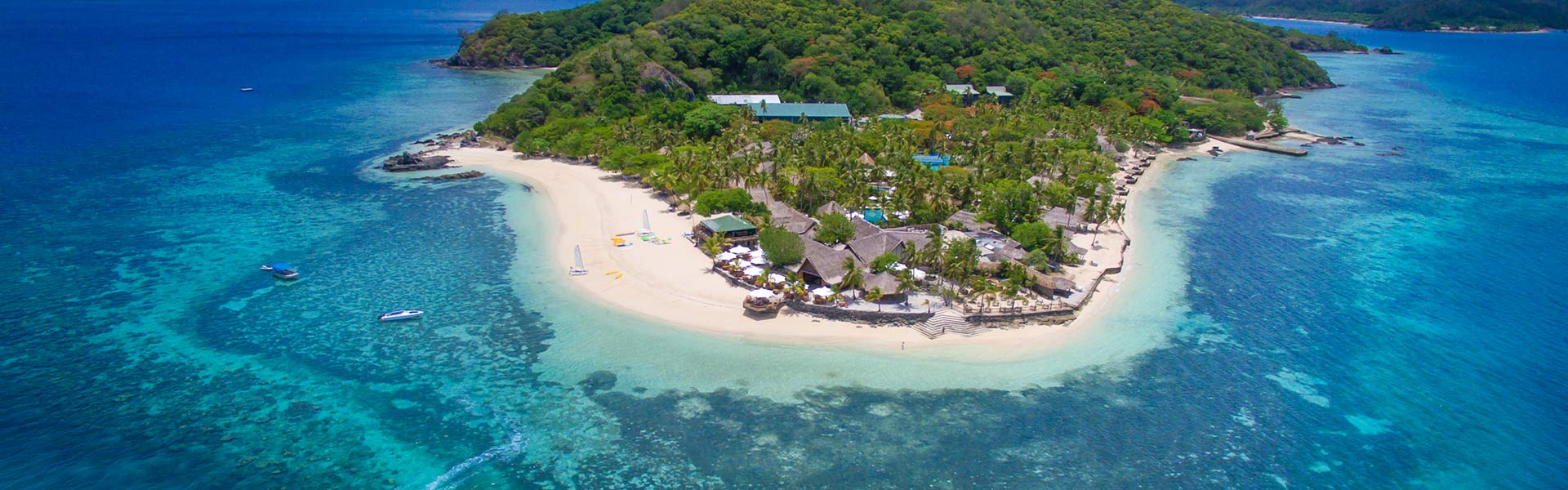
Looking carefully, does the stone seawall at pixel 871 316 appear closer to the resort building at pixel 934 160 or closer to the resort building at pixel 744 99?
the resort building at pixel 934 160

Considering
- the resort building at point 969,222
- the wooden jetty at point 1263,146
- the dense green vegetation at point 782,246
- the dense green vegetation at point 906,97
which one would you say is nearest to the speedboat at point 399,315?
the dense green vegetation at point 782,246

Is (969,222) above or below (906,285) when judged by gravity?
above

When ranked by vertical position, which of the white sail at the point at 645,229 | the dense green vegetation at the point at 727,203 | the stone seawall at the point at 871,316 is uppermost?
the dense green vegetation at the point at 727,203

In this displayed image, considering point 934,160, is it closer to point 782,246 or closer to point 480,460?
point 782,246

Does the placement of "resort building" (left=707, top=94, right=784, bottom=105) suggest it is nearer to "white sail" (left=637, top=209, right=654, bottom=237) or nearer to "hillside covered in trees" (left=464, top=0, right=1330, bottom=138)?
"hillside covered in trees" (left=464, top=0, right=1330, bottom=138)

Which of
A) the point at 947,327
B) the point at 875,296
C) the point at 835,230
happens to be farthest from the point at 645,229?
the point at 947,327

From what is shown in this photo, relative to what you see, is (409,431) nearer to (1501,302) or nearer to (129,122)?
(1501,302)

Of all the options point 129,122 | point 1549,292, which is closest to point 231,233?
point 129,122
